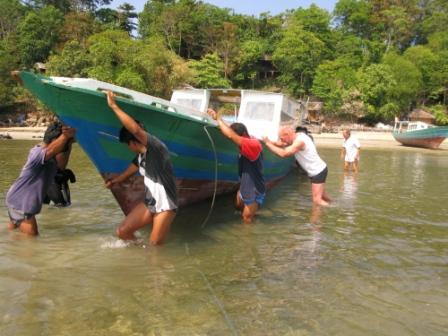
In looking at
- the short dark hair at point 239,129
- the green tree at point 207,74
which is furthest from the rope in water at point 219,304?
the green tree at point 207,74

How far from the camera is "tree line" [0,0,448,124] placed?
1586 inches

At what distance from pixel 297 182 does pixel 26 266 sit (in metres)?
9.12

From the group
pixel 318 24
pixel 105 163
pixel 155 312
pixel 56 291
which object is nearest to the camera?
pixel 155 312

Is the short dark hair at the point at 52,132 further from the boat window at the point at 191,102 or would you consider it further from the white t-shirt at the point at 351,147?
the white t-shirt at the point at 351,147

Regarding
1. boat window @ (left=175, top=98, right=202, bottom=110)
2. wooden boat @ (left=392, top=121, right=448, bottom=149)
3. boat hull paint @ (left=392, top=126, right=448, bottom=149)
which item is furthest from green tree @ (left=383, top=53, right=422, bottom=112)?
boat window @ (left=175, top=98, right=202, bottom=110)

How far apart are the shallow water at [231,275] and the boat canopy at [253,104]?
2.89 meters

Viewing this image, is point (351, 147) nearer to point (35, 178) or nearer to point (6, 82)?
point (35, 178)

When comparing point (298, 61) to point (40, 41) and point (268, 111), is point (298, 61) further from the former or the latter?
point (268, 111)

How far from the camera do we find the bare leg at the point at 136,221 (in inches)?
213

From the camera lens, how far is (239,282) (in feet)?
15.1

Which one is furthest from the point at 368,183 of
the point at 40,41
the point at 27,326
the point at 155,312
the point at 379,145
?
the point at 40,41

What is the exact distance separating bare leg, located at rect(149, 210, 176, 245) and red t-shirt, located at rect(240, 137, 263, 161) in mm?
1796

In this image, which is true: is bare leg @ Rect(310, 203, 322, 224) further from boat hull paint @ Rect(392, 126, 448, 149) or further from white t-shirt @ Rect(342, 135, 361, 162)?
boat hull paint @ Rect(392, 126, 448, 149)

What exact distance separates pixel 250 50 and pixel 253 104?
45.8m
